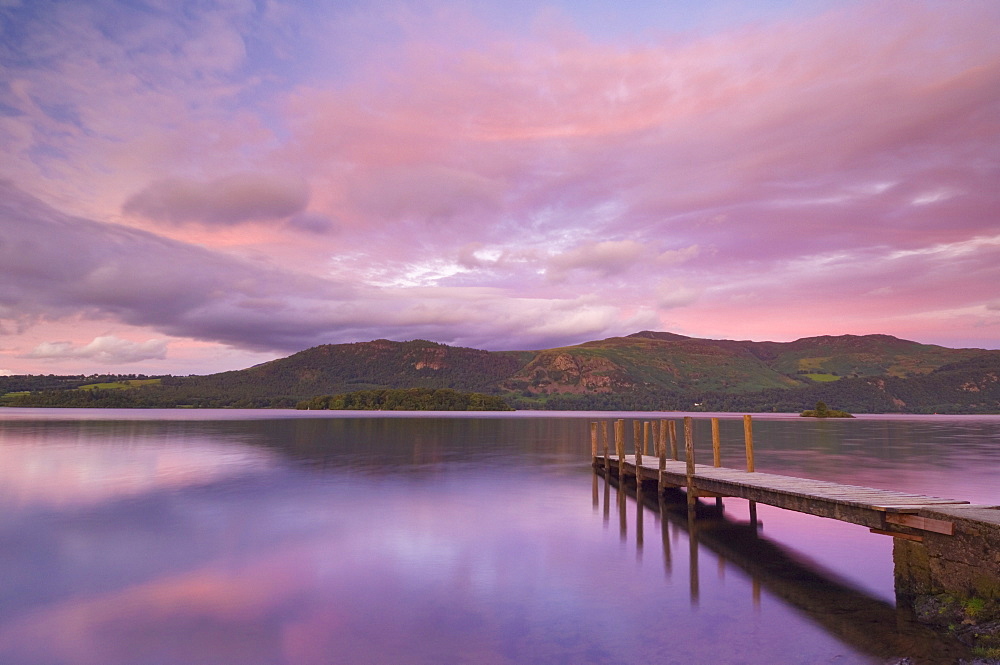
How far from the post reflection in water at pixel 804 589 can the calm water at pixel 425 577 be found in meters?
0.07

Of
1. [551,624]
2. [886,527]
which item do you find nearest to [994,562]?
[886,527]

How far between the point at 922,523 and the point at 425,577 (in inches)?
410

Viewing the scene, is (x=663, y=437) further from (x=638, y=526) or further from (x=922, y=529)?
(x=922, y=529)

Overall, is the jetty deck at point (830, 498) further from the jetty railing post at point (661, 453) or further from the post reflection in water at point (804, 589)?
the post reflection in water at point (804, 589)

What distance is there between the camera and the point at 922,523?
440 inches

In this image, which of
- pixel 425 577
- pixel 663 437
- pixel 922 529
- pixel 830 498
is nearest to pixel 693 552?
pixel 830 498

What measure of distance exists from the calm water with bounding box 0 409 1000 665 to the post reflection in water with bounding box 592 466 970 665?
7 centimetres

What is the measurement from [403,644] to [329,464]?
108 ft

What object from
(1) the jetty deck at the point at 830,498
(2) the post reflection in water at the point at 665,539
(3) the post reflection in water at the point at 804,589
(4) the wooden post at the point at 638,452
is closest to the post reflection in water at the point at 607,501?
(3) the post reflection in water at the point at 804,589

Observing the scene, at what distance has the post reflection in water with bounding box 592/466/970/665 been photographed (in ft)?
32.8

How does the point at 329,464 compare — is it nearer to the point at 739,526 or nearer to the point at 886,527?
the point at 739,526

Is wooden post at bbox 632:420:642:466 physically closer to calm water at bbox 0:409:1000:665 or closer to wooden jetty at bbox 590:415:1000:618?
calm water at bbox 0:409:1000:665

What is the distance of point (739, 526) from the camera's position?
2102 cm

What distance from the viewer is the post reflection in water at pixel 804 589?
32.8 feet
